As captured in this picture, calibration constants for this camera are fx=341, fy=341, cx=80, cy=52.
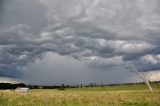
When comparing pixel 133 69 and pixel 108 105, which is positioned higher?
pixel 133 69

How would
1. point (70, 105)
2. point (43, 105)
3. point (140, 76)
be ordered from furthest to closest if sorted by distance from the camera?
1. point (140, 76)
2. point (70, 105)
3. point (43, 105)

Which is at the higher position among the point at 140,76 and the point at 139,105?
the point at 140,76

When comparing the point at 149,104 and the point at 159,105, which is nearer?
the point at 159,105

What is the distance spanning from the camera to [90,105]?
27531 mm

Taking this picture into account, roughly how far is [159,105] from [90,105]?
553 centimetres

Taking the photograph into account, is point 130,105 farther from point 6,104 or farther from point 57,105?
point 6,104

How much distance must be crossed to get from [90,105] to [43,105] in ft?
12.5

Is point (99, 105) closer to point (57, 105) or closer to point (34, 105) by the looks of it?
point (57, 105)

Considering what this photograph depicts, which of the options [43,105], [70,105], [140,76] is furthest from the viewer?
[140,76]

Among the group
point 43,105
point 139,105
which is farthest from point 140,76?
point 43,105

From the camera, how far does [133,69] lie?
10188 centimetres

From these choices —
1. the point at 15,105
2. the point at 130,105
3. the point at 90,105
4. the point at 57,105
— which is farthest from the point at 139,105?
the point at 15,105

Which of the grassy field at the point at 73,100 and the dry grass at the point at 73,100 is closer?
the dry grass at the point at 73,100

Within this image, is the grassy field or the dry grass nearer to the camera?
the dry grass
